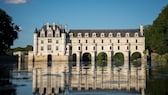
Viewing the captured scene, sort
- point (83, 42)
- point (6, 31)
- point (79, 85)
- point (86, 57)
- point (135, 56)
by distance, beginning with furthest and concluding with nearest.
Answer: point (86, 57) → point (135, 56) → point (83, 42) → point (6, 31) → point (79, 85)

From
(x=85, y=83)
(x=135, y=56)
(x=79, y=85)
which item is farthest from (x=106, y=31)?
(x=79, y=85)

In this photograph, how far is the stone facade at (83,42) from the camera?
101375 millimetres

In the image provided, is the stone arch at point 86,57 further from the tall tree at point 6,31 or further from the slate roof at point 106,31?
the tall tree at point 6,31

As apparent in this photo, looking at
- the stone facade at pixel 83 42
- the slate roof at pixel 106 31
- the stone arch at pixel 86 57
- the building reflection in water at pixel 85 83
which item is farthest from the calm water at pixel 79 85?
the stone arch at pixel 86 57

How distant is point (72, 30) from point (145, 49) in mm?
22944

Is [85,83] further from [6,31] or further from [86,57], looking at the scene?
[86,57]

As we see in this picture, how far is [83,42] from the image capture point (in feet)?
342

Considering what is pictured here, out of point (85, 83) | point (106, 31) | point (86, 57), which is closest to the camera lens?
point (85, 83)

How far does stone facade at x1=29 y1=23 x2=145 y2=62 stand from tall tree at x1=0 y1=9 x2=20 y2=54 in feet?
109

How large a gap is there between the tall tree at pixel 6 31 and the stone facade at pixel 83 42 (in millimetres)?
33366

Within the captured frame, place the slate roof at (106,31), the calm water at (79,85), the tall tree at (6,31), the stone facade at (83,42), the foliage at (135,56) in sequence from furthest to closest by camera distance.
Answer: the foliage at (135,56)
the slate roof at (106,31)
the stone facade at (83,42)
the tall tree at (6,31)
the calm water at (79,85)

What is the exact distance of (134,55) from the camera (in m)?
106

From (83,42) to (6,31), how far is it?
42.4 m

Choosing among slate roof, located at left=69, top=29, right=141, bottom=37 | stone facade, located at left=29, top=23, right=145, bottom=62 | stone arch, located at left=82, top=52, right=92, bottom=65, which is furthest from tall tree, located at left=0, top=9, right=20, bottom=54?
stone arch, located at left=82, top=52, right=92, bottom=65
